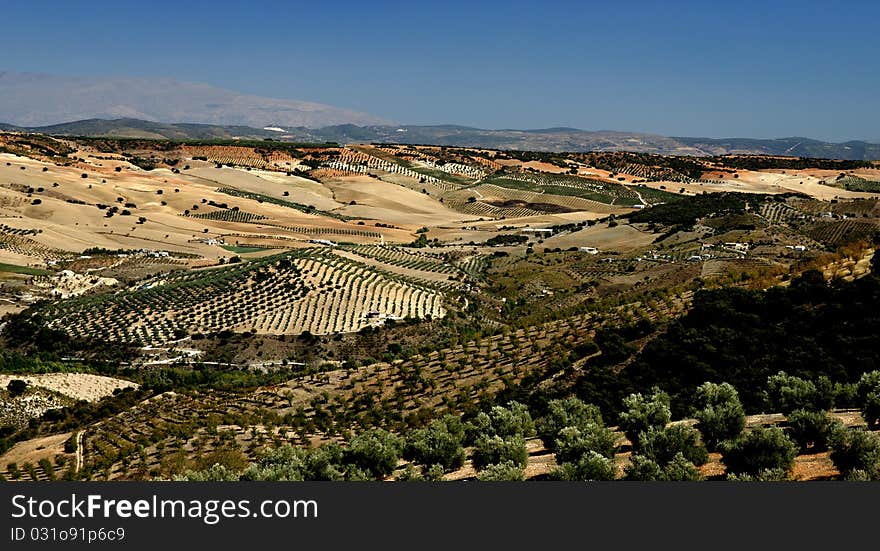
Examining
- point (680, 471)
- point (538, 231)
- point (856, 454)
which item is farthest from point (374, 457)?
point (538, 231)

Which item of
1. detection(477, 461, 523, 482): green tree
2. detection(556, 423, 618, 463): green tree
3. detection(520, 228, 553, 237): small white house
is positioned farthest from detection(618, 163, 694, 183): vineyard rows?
detection(477, 461, 523, 482): green tree

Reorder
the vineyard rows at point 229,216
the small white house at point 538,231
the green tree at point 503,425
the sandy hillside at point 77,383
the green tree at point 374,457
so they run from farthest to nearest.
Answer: the vineyard rows at point 229,216 → the small white house at point 538,231 → the sandy hillside at point 77,383 → the green tree at point 503,425 → the green tree at point 374,457

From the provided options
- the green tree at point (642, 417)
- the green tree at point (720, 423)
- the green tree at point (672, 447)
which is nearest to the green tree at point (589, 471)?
the green tree at point (672, 447)

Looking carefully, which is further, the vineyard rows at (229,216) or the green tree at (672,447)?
the vineyard rows at (229,216)

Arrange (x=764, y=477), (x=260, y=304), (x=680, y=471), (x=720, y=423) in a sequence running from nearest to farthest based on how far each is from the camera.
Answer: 1. (x=764, y=477)
2. (x=680, y=471)
3. (x=720, y=423)
4. (x=260, y=304)

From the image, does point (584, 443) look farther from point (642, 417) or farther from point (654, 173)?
point (654, 173)

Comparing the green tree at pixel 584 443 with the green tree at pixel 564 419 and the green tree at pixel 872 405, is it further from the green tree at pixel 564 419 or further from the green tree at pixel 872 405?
the green tree at pixel 872 405

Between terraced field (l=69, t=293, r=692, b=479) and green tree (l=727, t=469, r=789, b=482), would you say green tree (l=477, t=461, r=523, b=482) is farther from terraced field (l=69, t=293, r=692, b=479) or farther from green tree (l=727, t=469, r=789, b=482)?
terraced field (l=69, t=293, r=692, b=479)
